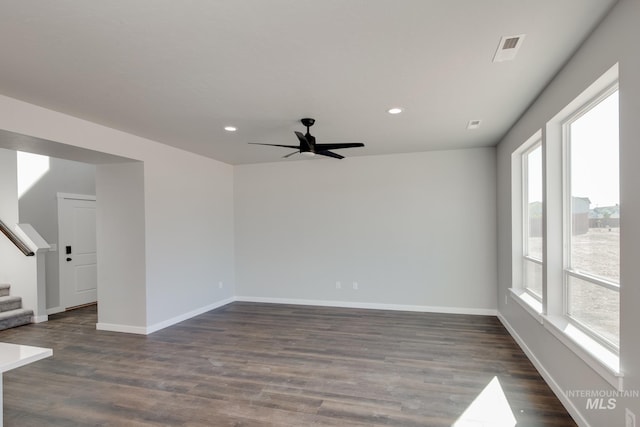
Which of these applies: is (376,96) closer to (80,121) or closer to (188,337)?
(80,121)

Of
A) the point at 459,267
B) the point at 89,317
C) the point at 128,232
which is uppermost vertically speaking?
the point at 128,232

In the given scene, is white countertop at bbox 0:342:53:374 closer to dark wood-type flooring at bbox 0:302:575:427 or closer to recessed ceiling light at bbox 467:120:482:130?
dark wood-type flooring at bbox 0:302:575:427

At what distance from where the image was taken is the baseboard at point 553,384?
238 centimetres

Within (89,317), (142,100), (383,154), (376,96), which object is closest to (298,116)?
(376,96)

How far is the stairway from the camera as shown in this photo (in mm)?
5043

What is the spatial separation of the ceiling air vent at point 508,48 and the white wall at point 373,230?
319 centimetres

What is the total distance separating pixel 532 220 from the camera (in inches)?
158

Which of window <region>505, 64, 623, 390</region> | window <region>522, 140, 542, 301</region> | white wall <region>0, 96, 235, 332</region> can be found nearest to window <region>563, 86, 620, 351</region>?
window <region>505, 64, 623, 390</region>

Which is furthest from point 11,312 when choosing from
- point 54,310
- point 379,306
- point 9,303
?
point 379,306

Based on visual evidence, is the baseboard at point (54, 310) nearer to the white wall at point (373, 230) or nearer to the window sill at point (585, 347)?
the white wall at point (373, 230)

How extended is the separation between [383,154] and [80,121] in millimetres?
4278

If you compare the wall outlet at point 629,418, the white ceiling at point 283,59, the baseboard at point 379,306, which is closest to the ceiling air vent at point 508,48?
the white ceiling at point 283,59

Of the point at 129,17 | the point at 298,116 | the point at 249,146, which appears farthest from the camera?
the point at 249,146

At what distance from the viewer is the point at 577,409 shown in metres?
2.42
